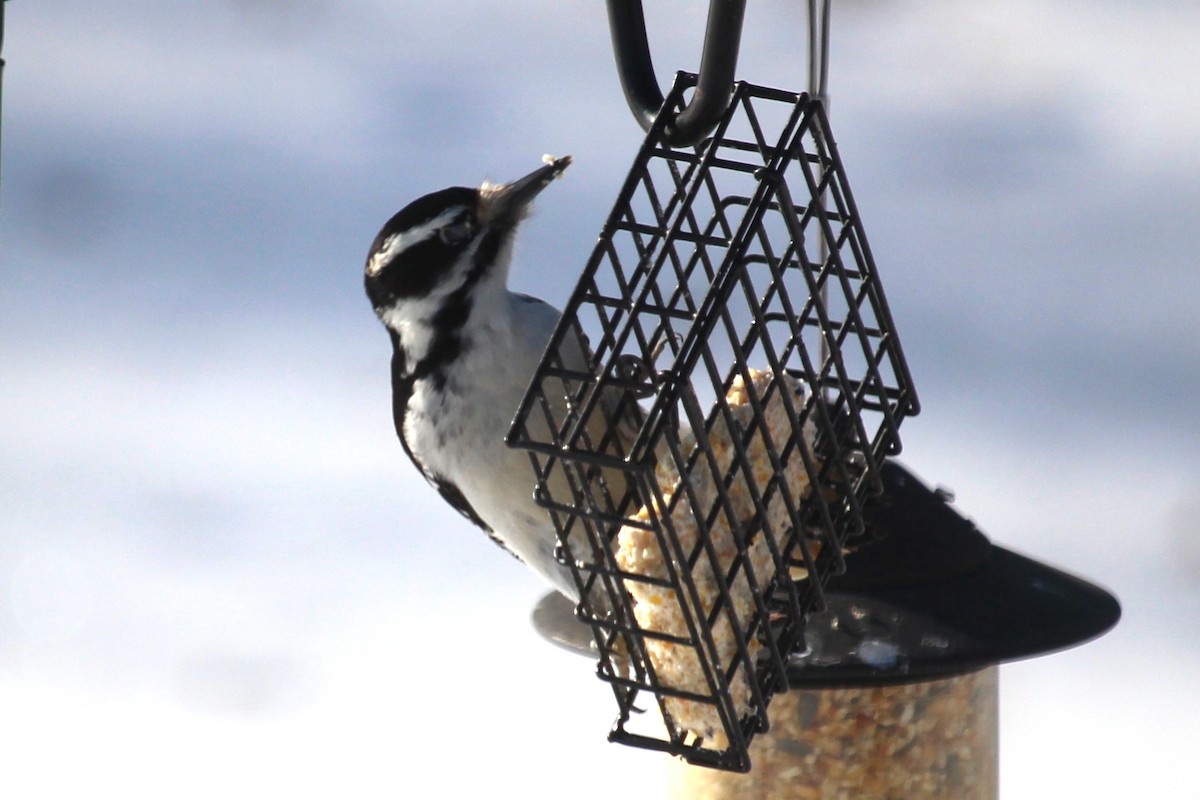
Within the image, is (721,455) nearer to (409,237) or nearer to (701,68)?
(701,68)

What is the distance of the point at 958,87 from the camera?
6.04 metres

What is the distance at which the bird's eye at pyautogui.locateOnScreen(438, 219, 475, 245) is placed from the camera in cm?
250

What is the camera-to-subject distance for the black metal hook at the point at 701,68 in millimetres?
1639

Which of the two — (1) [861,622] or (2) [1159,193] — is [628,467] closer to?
(1) [861,622]

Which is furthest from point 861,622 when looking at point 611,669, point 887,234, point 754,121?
point 887,234

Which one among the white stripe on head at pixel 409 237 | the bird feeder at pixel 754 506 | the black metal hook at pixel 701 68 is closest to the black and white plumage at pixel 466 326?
the white stripe on head at pixel 409 237

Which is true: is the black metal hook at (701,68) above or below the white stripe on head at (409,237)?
above

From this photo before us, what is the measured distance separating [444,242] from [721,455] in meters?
0.76

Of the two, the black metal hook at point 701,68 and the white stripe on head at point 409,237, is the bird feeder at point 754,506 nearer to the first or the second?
the black metal hook at point 701,68

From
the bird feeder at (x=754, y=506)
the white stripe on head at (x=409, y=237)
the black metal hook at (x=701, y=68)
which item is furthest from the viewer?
the white stripe on head at (x=409, y=237)

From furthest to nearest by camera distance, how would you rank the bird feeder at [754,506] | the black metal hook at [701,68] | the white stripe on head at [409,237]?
the white stripe on head at [409,237], the bird feeder at [754,506], the black metal hook at [701,68]

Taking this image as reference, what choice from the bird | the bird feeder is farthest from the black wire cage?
the bird

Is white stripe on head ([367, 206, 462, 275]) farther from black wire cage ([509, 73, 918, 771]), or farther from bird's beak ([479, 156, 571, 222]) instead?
black wire cage ([509, 73, 918, 771])

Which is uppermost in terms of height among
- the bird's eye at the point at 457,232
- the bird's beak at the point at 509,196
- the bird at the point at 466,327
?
the bird's beak at the point at 509,196
